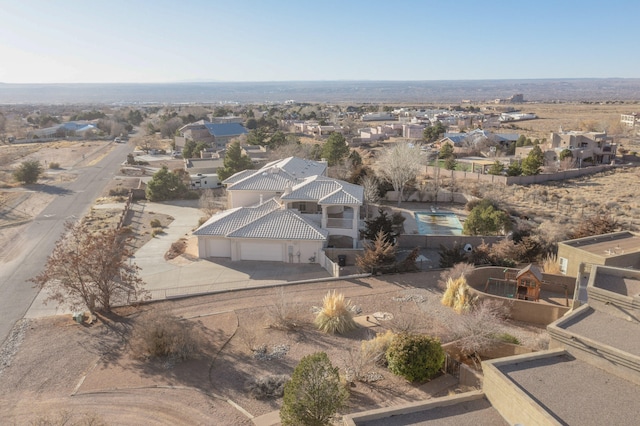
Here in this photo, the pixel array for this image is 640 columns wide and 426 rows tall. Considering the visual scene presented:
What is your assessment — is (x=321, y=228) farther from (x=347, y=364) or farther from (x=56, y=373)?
(x=56, y=373)

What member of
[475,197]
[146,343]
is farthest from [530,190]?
[146,343]

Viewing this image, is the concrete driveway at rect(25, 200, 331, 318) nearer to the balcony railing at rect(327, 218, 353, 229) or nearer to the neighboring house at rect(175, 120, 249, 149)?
the balcony railing at rect(327, 218, 353, 229)

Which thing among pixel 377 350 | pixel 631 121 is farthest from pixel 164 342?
pixel 631 121

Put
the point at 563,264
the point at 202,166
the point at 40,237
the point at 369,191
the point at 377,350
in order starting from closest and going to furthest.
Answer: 1. the point at 377,350
2. the point at 563,264
3. the point at 40,237
4. the point at 369,191
5. the point at 202,166

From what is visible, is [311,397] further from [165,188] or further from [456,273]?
[165,188]

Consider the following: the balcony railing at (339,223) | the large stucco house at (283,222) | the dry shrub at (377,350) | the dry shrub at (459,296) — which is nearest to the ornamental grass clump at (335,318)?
the dry shrub at (377,350)

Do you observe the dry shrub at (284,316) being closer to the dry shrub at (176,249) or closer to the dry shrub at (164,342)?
the dry shrub at (164,342)
